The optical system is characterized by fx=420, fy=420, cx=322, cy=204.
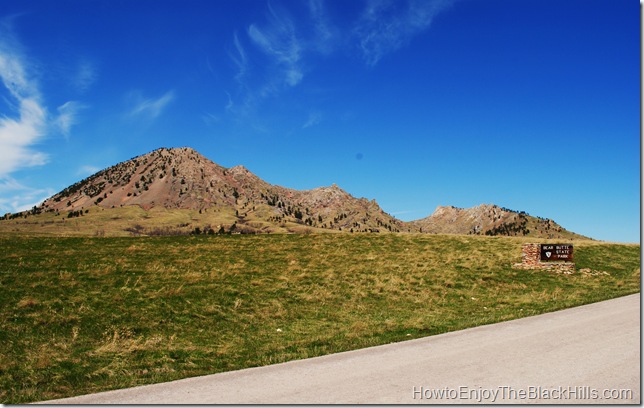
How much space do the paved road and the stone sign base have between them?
21.7 metres

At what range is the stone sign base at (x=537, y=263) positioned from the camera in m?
32.5

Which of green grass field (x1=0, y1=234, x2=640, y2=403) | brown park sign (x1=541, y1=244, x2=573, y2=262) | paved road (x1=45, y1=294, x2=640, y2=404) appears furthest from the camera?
brown park sign (x1=541, y1=244, x2=573, y2=262)

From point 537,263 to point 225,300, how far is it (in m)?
25.1

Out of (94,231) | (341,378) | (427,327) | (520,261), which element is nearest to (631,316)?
(427,327)

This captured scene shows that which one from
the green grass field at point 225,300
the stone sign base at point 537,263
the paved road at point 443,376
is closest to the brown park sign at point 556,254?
the stone sign base at point 537,263

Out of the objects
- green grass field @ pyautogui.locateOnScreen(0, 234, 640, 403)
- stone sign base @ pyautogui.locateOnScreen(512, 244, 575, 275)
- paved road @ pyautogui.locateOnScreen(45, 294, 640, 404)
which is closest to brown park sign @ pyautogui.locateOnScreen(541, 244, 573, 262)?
stone sign base @ pyautogui.locateOnScreen(512, 244, 575, 275)

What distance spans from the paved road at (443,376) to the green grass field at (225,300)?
143 centimetres

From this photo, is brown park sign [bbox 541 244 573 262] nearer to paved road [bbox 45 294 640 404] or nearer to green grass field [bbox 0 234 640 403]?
green grass field [bbox 0 234 640 403]

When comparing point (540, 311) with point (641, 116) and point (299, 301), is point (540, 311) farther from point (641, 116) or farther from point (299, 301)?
point (641, 116)

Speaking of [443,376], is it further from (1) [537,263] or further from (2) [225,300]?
(1) [537,263]

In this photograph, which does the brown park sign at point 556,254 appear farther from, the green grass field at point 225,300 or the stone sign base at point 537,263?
the green grass field at point 225,300

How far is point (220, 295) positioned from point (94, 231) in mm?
178710

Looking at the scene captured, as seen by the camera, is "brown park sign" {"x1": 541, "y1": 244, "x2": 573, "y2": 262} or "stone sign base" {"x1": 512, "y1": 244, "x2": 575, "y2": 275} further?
"brown park sign" {"x1": 541, "y1": 244, "x2": 573, "y2": 262}

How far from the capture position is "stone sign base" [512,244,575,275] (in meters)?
32.5
